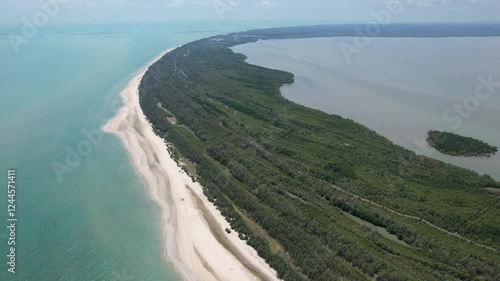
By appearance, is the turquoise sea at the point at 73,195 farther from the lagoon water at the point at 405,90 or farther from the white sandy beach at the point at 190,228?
the lagoon water at the point at 405,90

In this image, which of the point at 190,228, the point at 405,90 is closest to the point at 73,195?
the point at 190,228

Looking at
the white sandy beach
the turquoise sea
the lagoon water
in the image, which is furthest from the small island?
the turquoise sea

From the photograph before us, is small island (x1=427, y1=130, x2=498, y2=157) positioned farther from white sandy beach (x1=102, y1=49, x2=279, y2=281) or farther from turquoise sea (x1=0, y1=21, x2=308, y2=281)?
turquoise sea (x1=0, y1=21, x2=308, y2=281)

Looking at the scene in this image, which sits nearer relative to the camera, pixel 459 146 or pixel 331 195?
pixel 331 195

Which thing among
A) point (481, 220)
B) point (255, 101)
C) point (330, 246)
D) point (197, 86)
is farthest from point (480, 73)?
point (330, 246)

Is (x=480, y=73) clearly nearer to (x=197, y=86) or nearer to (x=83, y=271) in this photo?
(x=197, y=86)

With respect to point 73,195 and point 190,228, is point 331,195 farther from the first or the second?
point 73,195
